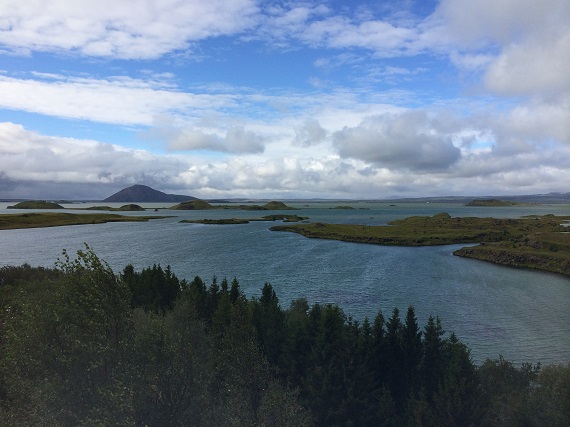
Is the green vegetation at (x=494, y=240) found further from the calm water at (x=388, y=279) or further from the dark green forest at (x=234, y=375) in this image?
the dark green forest at (x=234, y=375)

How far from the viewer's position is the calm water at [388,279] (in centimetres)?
5694

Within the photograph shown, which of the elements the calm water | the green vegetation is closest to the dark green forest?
the calm water

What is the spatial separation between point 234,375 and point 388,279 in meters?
64.2

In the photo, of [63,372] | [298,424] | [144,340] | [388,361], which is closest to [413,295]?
[388,361]

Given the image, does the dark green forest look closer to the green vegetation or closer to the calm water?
→ the calm water

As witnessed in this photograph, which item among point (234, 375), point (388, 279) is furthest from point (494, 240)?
point (234, 375)

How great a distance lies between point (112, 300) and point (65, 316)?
354cm

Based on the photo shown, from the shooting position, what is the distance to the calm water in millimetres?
56938

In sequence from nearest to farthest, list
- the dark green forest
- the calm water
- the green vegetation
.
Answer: the dark green forest → the calm water → the green vegetation

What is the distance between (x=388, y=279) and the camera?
92000 mm

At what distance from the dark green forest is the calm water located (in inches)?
591

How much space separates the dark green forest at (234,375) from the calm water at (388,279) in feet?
49.3

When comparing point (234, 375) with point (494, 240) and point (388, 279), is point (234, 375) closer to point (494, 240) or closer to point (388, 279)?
point (388, 279)

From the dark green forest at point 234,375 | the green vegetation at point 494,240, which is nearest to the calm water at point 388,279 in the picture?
the green vegetation at point 494,240
